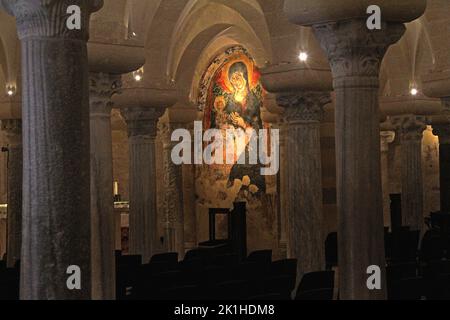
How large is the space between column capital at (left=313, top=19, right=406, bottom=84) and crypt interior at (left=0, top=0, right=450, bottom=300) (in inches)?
0.5

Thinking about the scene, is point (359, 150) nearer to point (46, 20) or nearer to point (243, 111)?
point (46, 20)

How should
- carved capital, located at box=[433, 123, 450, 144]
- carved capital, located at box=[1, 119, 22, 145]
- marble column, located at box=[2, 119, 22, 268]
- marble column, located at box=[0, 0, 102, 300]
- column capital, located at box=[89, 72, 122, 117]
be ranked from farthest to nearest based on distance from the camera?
1. carved capital, located at box=[433, 123, 450, 144]
2. carved capital, located at box=[1, 119, 22, 145]
3. marble column, located at box=[2, 119, 22, 268]
4. column capital, located at box=[89, 72, 122, 117]
5. marble column, located at box=[0, 0, 102, 300]

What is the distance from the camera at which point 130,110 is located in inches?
466

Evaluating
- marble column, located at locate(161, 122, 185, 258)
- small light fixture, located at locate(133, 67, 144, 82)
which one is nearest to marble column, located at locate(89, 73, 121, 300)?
small light fixture, located at locate(133, 67, 144, 82)

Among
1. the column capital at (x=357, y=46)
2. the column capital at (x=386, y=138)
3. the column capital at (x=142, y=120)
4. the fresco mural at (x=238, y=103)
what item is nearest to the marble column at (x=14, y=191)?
the column capital at (x=142, y=120)

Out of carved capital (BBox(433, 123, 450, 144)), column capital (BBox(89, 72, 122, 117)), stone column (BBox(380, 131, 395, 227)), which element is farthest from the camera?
stone column (BBox(380, 131, 395, 227))

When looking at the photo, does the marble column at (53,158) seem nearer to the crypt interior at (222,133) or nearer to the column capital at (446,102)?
the crypt interior at (222,133)

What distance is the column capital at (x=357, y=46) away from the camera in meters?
6.24

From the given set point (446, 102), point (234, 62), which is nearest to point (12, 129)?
point (446, 102)

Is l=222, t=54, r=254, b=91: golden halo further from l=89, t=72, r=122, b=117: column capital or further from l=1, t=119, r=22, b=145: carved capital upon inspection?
l=89, t=72, r=122, b=117: column capital

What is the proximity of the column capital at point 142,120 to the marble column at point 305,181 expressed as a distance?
2455 millimetres

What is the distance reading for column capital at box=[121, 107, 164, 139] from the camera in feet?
38.7

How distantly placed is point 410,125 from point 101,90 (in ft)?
27.1
